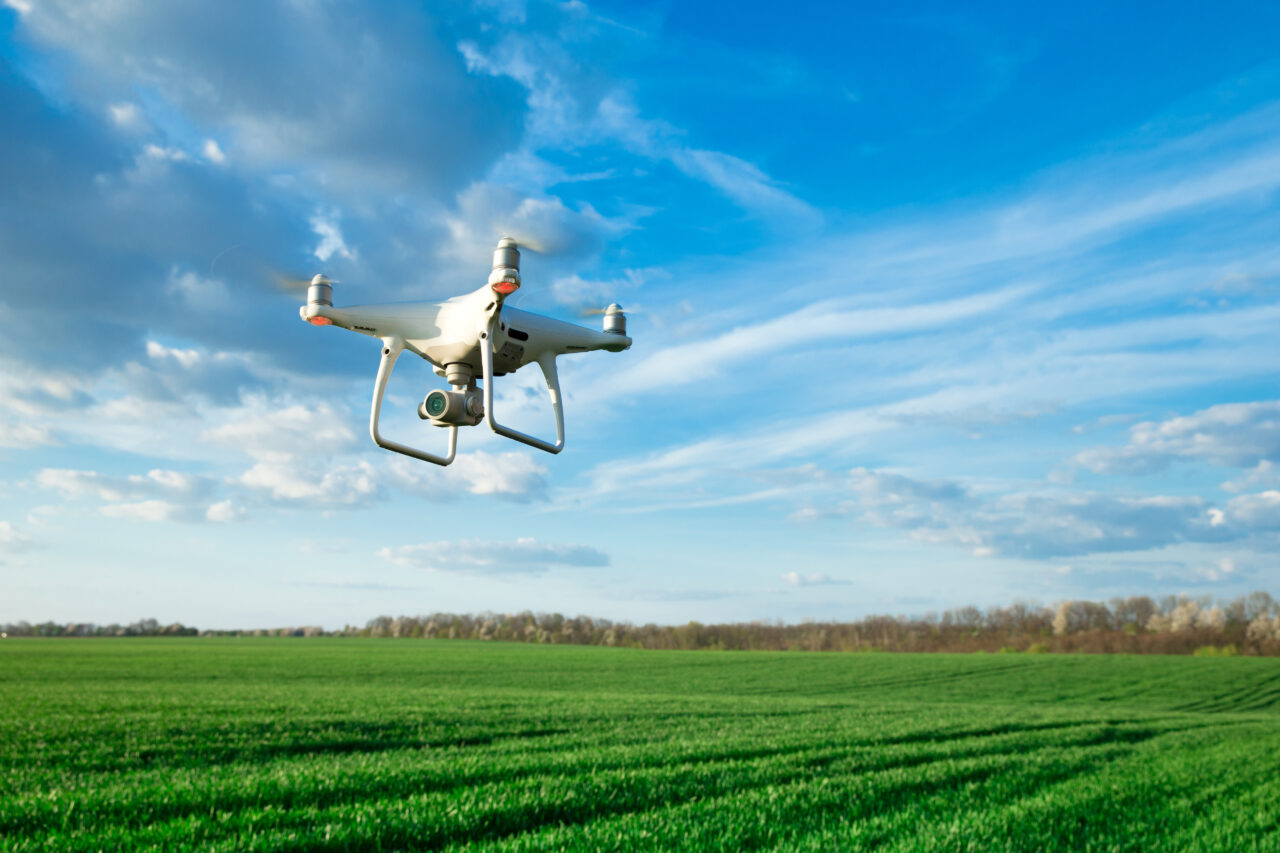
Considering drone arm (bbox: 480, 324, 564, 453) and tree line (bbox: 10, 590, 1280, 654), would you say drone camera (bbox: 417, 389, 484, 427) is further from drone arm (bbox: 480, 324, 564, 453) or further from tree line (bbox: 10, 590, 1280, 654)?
tree line (bbox: 10, 590, 1280, 654)

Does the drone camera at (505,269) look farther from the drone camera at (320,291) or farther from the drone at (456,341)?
the drone camera at (320,291)

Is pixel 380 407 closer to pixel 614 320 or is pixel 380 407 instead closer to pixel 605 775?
pixel 614 320

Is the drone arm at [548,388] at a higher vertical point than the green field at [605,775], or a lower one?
higher

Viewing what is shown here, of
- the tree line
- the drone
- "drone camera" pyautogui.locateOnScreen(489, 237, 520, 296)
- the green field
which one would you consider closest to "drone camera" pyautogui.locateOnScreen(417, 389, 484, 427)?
the drone

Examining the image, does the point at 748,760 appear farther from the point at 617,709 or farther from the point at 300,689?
the point at 300,689

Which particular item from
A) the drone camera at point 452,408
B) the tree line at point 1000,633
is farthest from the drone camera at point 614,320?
the tree line at point 1000,633

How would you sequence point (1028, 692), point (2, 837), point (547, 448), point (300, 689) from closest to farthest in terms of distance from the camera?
point (547, 448) < point (2, 837) < point (300, 689) < point (1028, 692)

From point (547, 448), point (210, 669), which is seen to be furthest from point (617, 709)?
point (210, 669)
